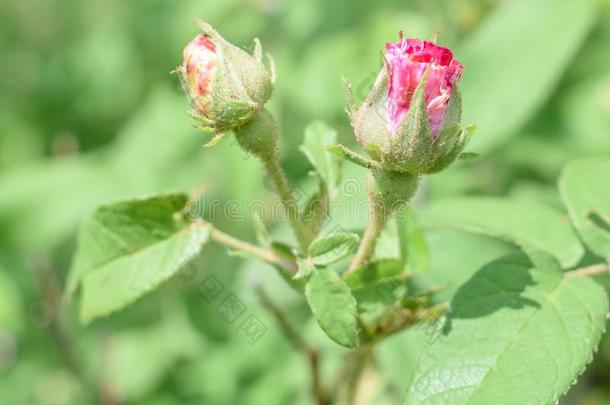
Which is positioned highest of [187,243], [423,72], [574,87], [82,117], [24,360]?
[423,72]

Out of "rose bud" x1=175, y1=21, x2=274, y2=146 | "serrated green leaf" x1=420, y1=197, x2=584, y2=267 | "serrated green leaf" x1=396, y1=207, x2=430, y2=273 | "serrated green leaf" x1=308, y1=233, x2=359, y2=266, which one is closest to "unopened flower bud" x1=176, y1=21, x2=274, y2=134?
"rose bud" x1=175, y1=21, x2=274, y2=146

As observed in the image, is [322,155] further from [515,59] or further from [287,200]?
[515,59]

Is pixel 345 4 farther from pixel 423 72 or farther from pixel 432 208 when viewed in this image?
pixel 423 72

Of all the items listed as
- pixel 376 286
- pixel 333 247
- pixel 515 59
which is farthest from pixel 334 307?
pixel 515 59

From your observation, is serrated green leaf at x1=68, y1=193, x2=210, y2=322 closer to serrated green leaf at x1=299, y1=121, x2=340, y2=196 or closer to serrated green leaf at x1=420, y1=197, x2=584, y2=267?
serrated green leaf at x1=299, y1=121, x2=340, y2=196

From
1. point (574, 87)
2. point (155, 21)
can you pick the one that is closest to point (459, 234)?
point (574, 87)

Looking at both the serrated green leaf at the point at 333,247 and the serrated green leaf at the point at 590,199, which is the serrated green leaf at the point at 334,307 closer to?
the serrated green leaf at the point at 333,247
